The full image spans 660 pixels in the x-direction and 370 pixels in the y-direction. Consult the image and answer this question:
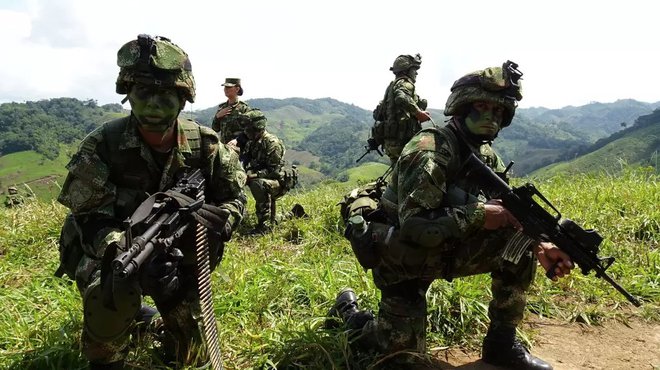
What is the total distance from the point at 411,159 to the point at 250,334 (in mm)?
1830

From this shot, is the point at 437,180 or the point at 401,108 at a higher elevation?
the point at 401,108

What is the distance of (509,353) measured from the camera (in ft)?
11.6

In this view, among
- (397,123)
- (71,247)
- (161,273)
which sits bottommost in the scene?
(71,247)

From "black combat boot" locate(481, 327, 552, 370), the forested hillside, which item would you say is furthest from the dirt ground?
the forested hillside

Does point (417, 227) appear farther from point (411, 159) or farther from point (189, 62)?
point (189, 62)

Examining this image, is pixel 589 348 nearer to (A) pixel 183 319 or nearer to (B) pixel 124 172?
(A) pixel 183 319

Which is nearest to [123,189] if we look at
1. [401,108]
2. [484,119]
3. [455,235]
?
[455,235]

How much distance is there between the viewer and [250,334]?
12.3ft

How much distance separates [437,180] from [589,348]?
2.19 m

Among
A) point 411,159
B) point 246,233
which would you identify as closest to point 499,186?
point 411,159

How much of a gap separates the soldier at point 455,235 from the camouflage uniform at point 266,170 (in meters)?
4.98

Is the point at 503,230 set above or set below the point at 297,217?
above

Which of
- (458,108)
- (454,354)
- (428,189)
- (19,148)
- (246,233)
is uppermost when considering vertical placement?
(458,108)

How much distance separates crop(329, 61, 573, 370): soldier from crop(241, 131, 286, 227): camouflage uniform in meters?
4.98
